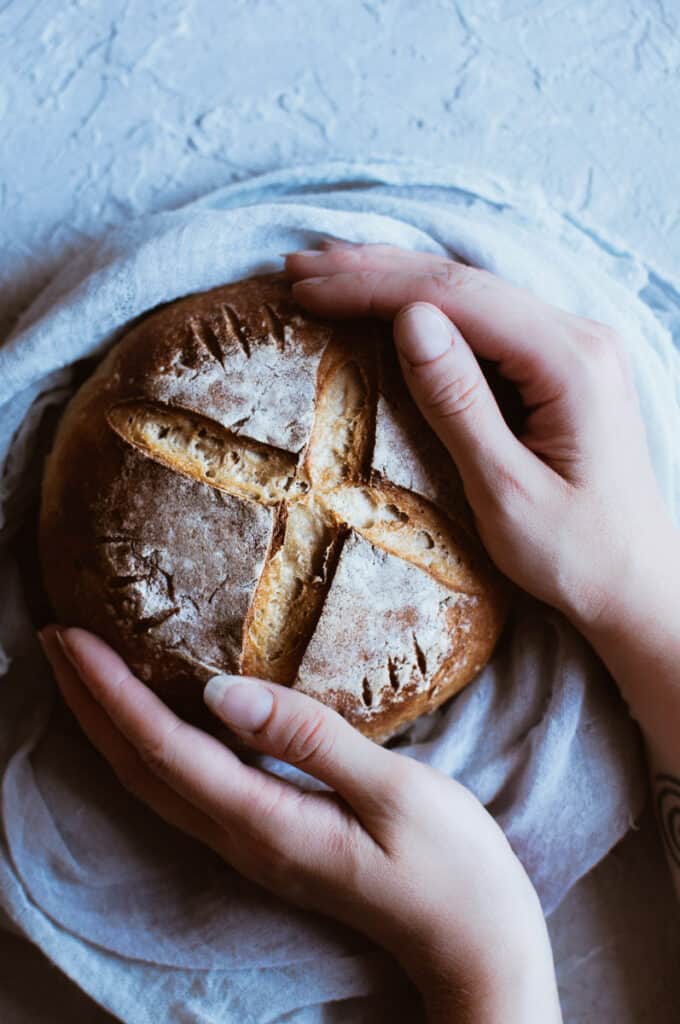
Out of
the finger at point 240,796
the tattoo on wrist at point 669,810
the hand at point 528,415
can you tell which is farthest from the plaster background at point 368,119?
the finger at point 240,796

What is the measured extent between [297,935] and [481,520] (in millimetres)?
534

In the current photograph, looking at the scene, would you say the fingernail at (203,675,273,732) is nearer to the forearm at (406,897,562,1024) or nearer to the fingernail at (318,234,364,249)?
the forearm at (406,897,562,1024)

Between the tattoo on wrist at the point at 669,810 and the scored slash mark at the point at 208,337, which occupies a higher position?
the scored slash mark at the point at 208,337

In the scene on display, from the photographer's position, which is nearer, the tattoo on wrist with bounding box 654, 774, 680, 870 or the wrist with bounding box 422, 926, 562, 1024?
the wrist with bounding box 422, 926, 562, 1024

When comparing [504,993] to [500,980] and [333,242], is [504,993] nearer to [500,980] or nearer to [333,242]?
[500,980]

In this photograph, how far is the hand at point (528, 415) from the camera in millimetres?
910

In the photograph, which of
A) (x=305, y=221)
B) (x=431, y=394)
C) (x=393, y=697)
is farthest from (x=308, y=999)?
(x=305, y=221)

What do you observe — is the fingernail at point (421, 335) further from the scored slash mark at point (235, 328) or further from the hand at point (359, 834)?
the hand at point (359, 834)

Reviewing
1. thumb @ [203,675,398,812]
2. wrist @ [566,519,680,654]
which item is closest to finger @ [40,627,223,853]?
thumb @ [203,675,398,812]

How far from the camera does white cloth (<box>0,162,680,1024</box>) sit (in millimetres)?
1043

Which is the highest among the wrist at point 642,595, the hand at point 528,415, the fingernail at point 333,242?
the fingernail at point 333,242

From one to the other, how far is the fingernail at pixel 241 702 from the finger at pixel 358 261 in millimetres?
455

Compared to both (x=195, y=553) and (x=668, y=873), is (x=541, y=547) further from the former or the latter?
(x=668, y=873)

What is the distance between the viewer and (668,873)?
1203 mm
